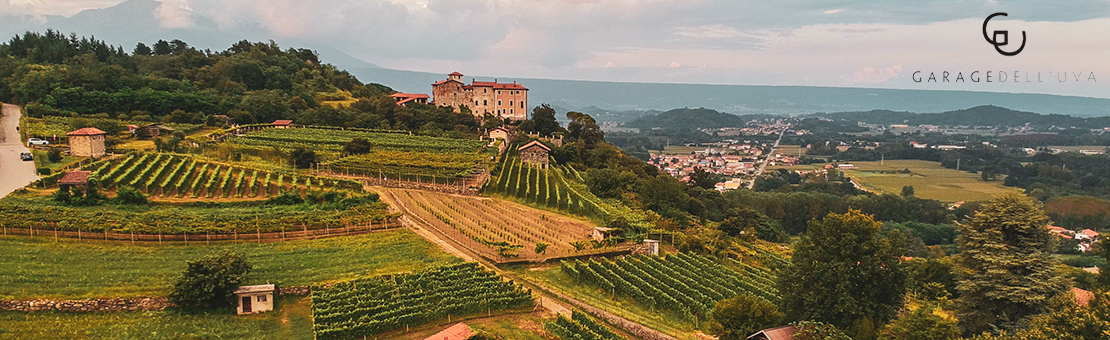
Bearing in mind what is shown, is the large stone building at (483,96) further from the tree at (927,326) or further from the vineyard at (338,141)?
the tree at (927,326)

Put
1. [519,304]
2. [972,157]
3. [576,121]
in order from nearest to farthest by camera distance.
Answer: [519,304] < [576,121] < [972,157]

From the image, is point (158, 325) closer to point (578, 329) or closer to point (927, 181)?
point (578, 329)

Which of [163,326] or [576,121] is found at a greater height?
[576,121]

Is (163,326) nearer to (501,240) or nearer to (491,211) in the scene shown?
(501,240)

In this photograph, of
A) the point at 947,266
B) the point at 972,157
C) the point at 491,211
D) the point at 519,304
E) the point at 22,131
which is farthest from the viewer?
the point at 972,157

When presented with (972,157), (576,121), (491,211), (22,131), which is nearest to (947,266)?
(491,211)

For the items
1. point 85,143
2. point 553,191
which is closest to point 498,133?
point 553,191

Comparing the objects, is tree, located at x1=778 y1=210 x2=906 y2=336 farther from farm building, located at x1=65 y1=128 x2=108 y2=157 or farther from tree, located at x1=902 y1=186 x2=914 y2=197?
tree, located at x1=902 y1=186 x2=914 y2=197
